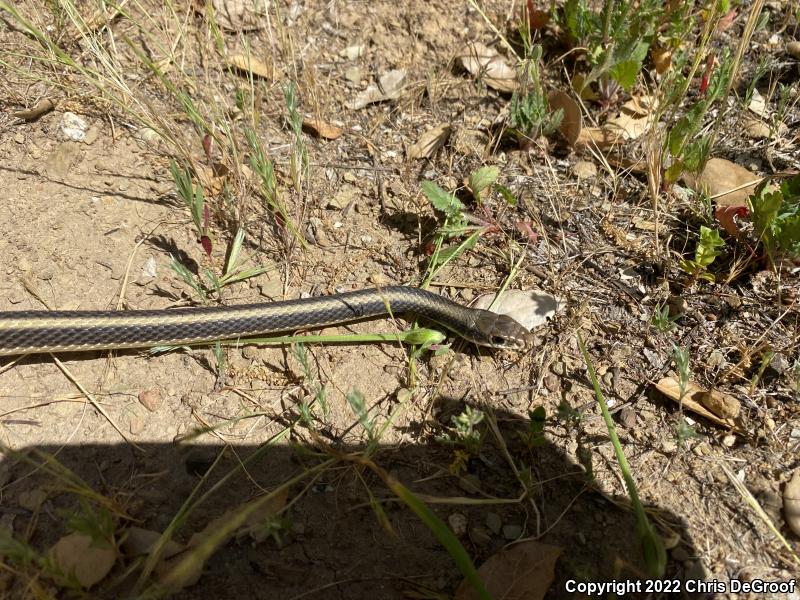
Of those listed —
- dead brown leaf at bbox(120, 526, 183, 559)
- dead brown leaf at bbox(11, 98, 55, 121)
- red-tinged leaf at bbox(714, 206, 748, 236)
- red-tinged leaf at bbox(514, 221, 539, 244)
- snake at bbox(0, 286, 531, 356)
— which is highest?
dead brown leaf at bbox(11, 98, 55, 121)

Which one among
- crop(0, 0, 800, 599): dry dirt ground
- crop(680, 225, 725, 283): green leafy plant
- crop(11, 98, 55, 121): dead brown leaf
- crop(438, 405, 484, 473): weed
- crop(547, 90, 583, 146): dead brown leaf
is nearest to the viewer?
crop(0, 0, 800, 599): dry dirt ground

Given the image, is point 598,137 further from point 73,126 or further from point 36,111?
point 36,111

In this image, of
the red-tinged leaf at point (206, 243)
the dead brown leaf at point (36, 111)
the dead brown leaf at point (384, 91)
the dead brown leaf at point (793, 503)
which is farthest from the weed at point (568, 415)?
the dead brown leaf at point (36, 111)

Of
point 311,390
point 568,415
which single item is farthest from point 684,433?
point 311,390

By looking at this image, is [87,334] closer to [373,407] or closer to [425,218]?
[373,407]

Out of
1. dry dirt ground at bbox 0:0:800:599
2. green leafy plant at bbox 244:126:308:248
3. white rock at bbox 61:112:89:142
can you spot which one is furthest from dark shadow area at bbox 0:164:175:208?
green leafy plant at bbox 244:126:308:248

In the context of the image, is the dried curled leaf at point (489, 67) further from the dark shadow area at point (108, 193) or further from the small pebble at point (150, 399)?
the small pebble at point (150, 399)

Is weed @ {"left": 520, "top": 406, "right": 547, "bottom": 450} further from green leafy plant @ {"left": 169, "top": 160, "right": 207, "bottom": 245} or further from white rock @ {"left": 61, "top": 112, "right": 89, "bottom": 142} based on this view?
white rock @ {"left": 61, "top": 112, "right": 89, "bottom": 142}
